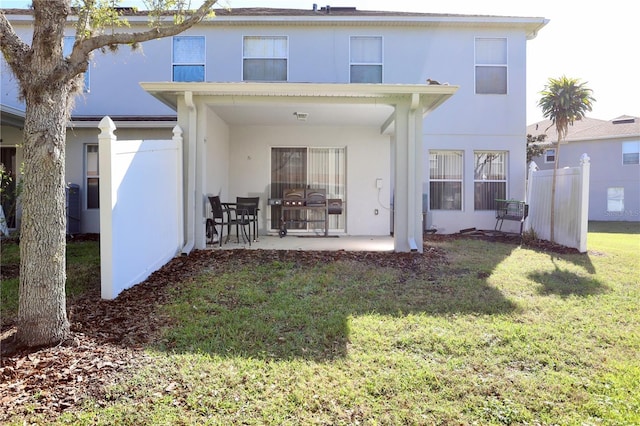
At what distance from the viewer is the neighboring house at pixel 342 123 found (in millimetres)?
10641

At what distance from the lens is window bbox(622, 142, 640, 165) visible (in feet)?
63.9

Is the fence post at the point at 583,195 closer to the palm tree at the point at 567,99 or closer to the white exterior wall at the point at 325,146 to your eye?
the palm tree at the point at 567,99

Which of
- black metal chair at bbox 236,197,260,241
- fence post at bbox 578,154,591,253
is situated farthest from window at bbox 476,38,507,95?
black metal chair at bbox 236,197,260,241

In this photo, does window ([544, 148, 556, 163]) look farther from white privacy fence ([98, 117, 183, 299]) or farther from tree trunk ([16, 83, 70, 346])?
tree trunk ([16, 83, 70, 346])

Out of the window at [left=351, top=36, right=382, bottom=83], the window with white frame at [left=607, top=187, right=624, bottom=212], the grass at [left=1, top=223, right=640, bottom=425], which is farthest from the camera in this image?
the window with white frame at [left=607, top=187, right=624, bottom=212]

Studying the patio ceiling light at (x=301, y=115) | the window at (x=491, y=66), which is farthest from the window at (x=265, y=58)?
the window at (x=491, y=66)

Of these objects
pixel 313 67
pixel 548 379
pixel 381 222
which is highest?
pixel 313 67

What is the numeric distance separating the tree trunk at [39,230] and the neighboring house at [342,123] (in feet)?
20.9

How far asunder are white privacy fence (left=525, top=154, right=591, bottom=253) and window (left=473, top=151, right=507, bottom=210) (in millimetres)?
926

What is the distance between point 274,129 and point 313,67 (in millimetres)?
2244

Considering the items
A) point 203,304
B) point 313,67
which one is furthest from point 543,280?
point 313,67

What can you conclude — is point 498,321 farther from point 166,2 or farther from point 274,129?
point 274,129

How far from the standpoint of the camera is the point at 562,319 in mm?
4594

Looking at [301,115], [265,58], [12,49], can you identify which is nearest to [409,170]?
[301,115]
